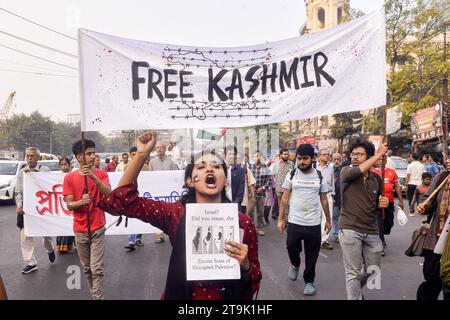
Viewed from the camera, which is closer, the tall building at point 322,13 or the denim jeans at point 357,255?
the denim jeans at point 357,255

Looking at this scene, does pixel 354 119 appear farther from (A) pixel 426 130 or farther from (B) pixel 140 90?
(B) pixel 140 90

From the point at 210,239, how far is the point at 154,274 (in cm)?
386

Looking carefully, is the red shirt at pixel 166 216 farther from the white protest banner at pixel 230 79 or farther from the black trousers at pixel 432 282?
the black trousers at pixel 432 282

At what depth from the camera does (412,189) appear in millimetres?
11953

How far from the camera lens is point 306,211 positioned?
5121mm

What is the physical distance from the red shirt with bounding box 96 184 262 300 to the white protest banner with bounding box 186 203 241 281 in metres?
0.08

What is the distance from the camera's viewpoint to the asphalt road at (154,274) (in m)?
5.00

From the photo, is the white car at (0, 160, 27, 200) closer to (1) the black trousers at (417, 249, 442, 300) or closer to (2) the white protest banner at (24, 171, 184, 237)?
(2) the white protest banner at (24, 171, 184, 237)

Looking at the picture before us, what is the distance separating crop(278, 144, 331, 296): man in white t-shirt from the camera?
16.6 feet

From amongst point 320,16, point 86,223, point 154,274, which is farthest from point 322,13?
point 86,223

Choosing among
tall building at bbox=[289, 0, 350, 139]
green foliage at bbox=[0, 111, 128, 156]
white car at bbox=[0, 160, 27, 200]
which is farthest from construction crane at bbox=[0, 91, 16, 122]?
white car at bbox=[0, 160, 27, 200]

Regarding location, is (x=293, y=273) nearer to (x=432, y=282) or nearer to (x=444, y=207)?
(x=432, y=282)

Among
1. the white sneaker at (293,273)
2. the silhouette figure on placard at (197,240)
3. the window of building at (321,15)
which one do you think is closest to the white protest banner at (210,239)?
the silhouette figure on placard at (197,240)

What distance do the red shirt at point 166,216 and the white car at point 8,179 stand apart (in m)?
13.4
